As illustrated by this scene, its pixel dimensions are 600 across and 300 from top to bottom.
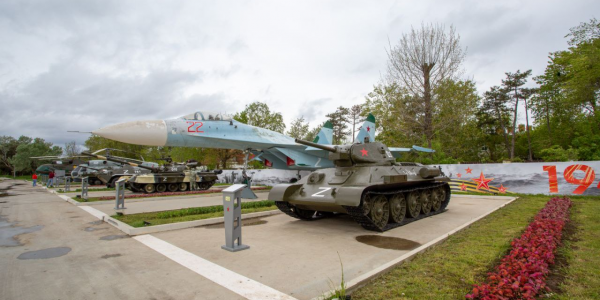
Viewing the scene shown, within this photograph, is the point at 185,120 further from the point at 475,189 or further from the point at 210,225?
the point at 475,189

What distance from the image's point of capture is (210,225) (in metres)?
7.95

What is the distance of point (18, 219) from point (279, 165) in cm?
1190

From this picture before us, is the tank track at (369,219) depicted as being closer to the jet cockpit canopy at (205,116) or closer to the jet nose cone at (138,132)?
the jet nose cone at (138,132)

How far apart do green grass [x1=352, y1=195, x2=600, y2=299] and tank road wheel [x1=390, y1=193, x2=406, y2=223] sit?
1501 mm

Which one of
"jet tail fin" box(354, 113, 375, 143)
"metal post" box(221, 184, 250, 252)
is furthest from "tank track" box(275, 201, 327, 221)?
"jet tail fin" box(354, 113, 375, 143)

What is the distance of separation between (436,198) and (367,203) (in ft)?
14.2

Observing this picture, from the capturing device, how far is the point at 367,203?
684 cm

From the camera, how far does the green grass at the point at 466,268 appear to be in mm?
3525

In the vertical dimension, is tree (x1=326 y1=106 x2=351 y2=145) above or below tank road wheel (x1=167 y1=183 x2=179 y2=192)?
above

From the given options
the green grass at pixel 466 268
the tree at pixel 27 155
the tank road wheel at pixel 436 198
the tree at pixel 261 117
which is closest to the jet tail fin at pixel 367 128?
the tank road wheel at pixel 436 198

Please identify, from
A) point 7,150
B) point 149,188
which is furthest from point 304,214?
point 7,150

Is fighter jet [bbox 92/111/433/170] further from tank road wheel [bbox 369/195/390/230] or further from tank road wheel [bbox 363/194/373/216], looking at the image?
tank road wheel [bbox 363/194/373/216]

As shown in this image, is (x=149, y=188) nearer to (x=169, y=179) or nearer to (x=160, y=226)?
(x=169, y=179)

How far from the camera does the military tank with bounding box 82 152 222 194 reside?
17453mm
